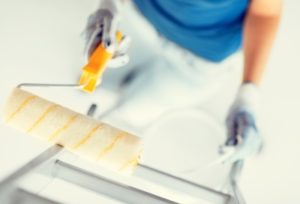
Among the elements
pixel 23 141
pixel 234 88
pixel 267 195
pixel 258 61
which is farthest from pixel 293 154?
pixel 23 141

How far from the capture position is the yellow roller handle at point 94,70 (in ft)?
2.16

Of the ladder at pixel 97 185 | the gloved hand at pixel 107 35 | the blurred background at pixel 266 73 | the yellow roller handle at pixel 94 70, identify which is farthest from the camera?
the blurred background at pixel 266 73

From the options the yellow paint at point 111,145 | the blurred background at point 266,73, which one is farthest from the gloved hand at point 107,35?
the blurred background at point 266,73

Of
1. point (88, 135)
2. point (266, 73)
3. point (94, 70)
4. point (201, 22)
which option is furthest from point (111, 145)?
point (266, 73)

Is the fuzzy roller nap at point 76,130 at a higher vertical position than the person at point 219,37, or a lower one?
lower

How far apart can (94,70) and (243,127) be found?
333 mm

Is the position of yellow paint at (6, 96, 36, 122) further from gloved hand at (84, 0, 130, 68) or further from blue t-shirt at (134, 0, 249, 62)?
blue t-shirt at (134, 0, 249, 62)

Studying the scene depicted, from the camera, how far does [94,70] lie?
2.19ft

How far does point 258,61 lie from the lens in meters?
0.98

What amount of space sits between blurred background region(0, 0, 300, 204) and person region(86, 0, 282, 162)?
0.30 metres

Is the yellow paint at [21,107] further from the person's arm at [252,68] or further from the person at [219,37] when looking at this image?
the person's arm at [252,68]

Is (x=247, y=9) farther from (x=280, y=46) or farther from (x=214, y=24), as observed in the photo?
(x=280, y=46)

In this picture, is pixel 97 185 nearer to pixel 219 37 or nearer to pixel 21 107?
pixel 21 107

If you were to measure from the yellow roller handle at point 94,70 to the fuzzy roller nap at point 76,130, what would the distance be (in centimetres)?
12
